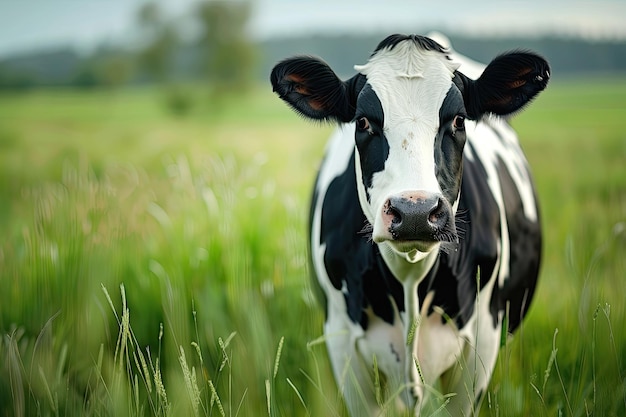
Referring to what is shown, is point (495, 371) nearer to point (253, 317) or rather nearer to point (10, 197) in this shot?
point (253, 317)

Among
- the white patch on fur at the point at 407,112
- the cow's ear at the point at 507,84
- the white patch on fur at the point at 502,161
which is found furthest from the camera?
the white patch on fur at the point at 502,161

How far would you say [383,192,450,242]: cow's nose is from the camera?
90.8 inches

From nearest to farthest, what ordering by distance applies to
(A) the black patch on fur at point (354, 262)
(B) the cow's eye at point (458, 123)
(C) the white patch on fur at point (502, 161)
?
(B) the cow's eye at point (458, 123) < (A) the black patch on fur at point (354, 262) < (C) the white patch on fur at point (502, 161)

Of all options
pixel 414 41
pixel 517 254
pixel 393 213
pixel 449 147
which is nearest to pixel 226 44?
pixel 517 254

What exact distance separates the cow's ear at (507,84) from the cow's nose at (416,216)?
0.76 metres

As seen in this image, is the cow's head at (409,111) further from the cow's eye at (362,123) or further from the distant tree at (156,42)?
the distant tree at (156,42)

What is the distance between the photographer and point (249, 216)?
561 cm

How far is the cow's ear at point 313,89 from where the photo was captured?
115 inches

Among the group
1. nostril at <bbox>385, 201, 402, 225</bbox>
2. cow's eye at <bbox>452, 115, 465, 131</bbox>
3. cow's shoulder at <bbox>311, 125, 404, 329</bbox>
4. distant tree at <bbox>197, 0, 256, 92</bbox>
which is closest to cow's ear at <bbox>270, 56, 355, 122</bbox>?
cow's shoulder at <bbox>311, 125, 404, 329</bbox>

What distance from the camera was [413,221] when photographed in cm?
231

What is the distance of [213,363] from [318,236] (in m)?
0.88

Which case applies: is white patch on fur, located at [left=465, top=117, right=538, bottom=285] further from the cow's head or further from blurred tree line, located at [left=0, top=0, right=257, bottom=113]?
blurred tree line, located at [left=0, top=0, right=257, bottom=113]

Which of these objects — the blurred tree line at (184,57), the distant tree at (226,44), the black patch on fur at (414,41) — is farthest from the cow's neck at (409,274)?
the distant tree at (226,44)

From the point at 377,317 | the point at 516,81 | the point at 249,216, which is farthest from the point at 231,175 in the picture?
→ the point at 516,81
